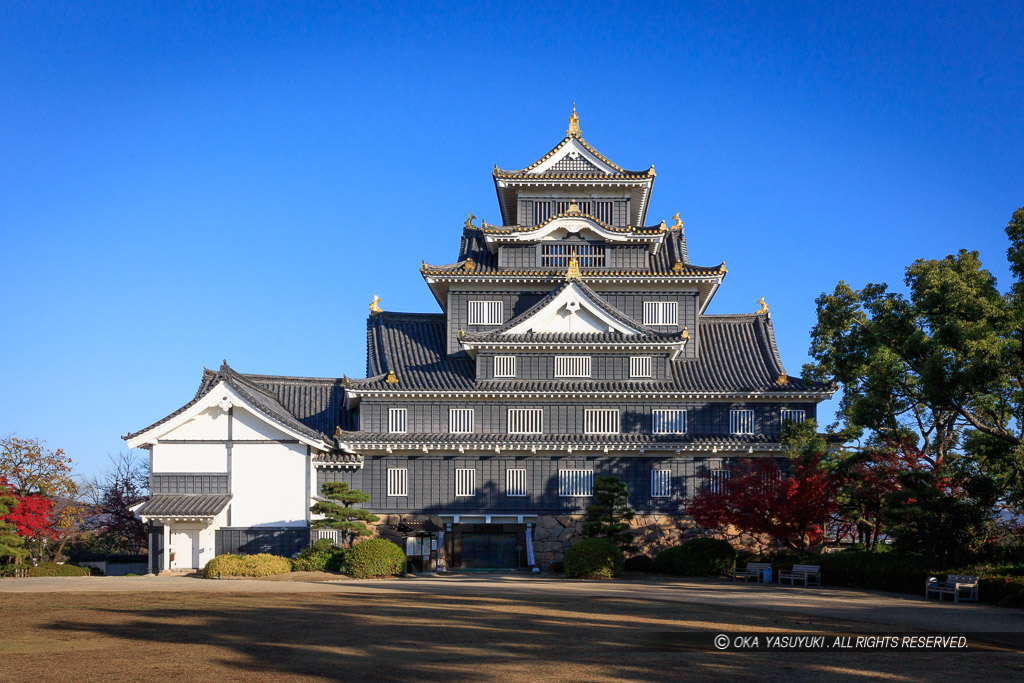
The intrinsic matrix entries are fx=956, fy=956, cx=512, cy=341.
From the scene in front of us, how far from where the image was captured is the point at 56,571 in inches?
1490

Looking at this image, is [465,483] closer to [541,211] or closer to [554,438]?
[554,438]

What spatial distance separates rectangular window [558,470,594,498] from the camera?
4078 cm

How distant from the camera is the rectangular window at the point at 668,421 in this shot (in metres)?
41.5

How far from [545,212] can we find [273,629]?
1188 inches

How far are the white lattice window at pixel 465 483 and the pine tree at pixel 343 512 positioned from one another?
440 cm

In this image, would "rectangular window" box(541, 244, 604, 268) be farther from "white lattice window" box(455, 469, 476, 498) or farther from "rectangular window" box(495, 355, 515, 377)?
"white lattice window" box(455, 469, 476, 498)

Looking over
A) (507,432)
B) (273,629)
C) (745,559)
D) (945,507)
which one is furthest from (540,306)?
(273,629)

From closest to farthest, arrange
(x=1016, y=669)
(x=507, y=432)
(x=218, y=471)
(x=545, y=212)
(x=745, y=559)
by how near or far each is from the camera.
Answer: (x=1016, y=669) < (x=745, y=559) < (x=218, y=471) < (x=507, y=432) < (x=545, y=212)

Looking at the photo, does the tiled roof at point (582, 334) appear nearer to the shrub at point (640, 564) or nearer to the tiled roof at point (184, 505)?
the shrub at point (640, 564)

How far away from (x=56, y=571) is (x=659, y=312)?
27.8 metres

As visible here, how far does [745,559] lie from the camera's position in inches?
1401

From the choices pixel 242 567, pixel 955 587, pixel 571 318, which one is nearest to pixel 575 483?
pixel 571 318

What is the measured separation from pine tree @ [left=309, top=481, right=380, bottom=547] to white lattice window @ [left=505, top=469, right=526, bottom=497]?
6.20 m

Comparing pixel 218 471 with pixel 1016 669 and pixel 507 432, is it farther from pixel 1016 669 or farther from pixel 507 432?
pixel 1016 669
